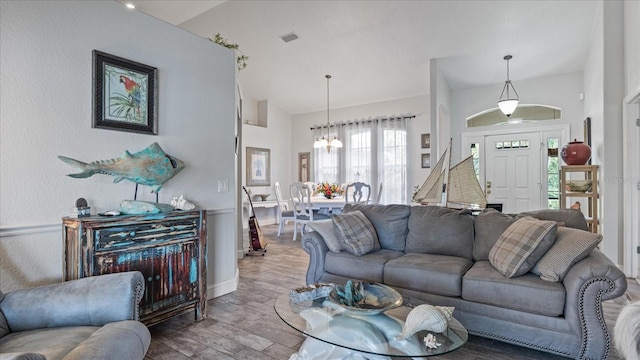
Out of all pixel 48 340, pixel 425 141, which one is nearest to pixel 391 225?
pixel 48 340

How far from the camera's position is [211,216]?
3.00 metres

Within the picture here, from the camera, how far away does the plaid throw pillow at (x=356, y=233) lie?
2770 millimetres

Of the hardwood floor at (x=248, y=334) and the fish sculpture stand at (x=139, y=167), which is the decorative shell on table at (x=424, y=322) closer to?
the hardwood floor at (x=248, y=334)

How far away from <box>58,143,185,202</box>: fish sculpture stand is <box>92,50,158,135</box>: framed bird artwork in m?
0.24

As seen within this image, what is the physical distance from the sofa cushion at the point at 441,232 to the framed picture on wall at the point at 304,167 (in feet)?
17.8

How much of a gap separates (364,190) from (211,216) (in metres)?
4.24

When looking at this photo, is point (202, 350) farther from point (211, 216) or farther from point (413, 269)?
point (413, 269)

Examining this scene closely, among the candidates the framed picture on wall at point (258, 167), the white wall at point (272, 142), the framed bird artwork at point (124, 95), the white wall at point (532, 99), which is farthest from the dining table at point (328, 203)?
the framed bird artwork at point (124, 95)

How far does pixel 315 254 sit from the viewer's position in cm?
285

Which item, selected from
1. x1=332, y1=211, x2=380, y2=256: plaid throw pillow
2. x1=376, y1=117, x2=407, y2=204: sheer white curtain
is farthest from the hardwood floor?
x1=376, y1=117, x2=407, y2=204: sheer white curtain

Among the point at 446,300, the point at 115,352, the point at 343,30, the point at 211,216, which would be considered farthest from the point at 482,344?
the point at 343,30

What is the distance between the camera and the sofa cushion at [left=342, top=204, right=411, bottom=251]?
2984 mm

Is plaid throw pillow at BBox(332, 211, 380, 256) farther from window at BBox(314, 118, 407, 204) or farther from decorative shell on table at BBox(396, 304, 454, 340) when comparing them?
window at BBox(314, 118, 407, 204)

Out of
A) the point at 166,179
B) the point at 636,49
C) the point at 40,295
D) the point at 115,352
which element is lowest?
the point at 115,352
